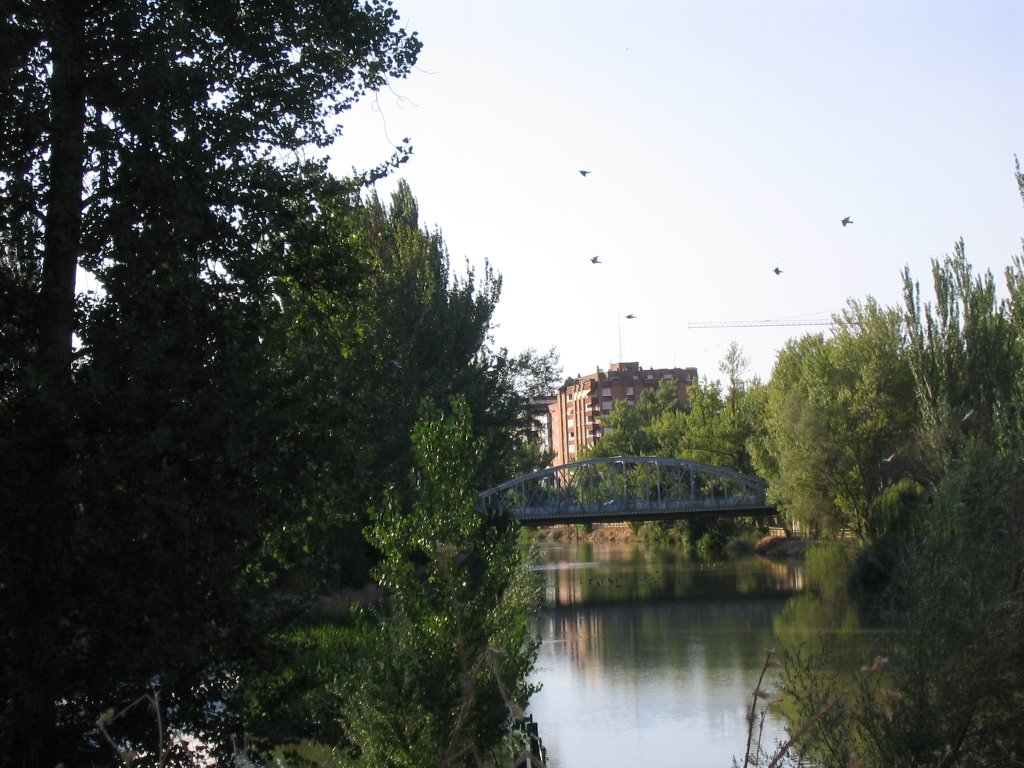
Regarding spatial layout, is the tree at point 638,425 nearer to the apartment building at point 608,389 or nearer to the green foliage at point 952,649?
the apartment building at point 608,389

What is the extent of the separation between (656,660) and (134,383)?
55.4ft

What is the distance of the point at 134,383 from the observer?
23.5ft

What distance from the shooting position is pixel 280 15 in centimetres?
873

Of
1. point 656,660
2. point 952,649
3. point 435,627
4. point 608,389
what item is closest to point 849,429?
point 656,660

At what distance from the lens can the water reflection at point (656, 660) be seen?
615 inches

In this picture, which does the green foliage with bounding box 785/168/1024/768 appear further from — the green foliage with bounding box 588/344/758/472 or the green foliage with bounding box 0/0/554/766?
the green foliage with bounding box 588/344/758/472

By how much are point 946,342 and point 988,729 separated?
74.6 ft

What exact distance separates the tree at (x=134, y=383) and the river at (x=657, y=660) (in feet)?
18.7

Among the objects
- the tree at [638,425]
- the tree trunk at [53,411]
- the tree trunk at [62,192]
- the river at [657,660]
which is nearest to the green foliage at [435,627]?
the river at [657,660]

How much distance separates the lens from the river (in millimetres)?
15539

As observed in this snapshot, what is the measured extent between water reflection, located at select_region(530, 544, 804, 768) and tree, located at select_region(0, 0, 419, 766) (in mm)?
4974

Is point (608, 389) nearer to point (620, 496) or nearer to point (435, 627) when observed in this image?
point (620, 496)

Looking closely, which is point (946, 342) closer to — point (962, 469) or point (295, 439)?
point (962, 469)

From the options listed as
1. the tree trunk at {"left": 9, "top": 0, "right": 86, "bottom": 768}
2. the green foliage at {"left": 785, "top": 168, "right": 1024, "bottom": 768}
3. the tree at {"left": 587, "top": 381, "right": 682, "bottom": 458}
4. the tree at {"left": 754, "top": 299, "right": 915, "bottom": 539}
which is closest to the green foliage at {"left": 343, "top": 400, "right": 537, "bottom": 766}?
the green foliage at {"left": 785, "top": 168, "right": 1024, "bottom": 768}
